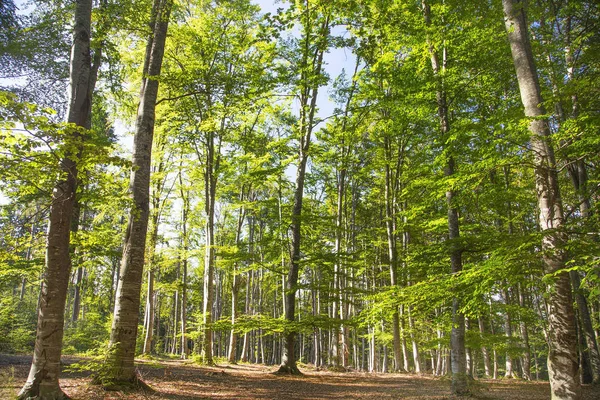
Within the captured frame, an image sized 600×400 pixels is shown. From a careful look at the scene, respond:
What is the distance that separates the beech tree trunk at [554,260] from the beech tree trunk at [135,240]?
6.57m

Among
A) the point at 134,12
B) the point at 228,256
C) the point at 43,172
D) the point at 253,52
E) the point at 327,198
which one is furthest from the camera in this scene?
the point at 327,198

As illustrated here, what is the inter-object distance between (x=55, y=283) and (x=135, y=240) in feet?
6.40

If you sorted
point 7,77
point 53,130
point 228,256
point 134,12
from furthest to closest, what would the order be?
point 228,256 < point 7,77 < point 134,12 < point 53,130

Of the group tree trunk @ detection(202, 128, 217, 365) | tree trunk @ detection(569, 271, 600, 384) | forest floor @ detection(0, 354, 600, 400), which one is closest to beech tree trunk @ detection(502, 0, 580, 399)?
forest floor @ detection(0, 354, 600, 400)

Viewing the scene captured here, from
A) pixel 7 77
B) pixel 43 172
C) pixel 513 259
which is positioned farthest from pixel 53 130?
pixel 7 77

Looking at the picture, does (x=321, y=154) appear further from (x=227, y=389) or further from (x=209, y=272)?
(x=227, y=389)

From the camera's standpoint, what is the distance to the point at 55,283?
16.9 ft

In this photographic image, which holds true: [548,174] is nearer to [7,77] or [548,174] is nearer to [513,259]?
[513,259]

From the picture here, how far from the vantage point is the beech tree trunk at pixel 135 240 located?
6410 millimetres

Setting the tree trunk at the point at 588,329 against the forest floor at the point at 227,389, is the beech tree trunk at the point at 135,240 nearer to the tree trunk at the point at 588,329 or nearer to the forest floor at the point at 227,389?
the forest floor at the point at 227,389

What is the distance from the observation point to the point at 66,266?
533cm

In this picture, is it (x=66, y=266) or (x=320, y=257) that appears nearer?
(x=66, y=266)

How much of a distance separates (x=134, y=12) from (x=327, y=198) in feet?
67.4

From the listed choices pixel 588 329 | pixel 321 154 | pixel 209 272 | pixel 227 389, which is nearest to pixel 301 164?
pixel 321 154
